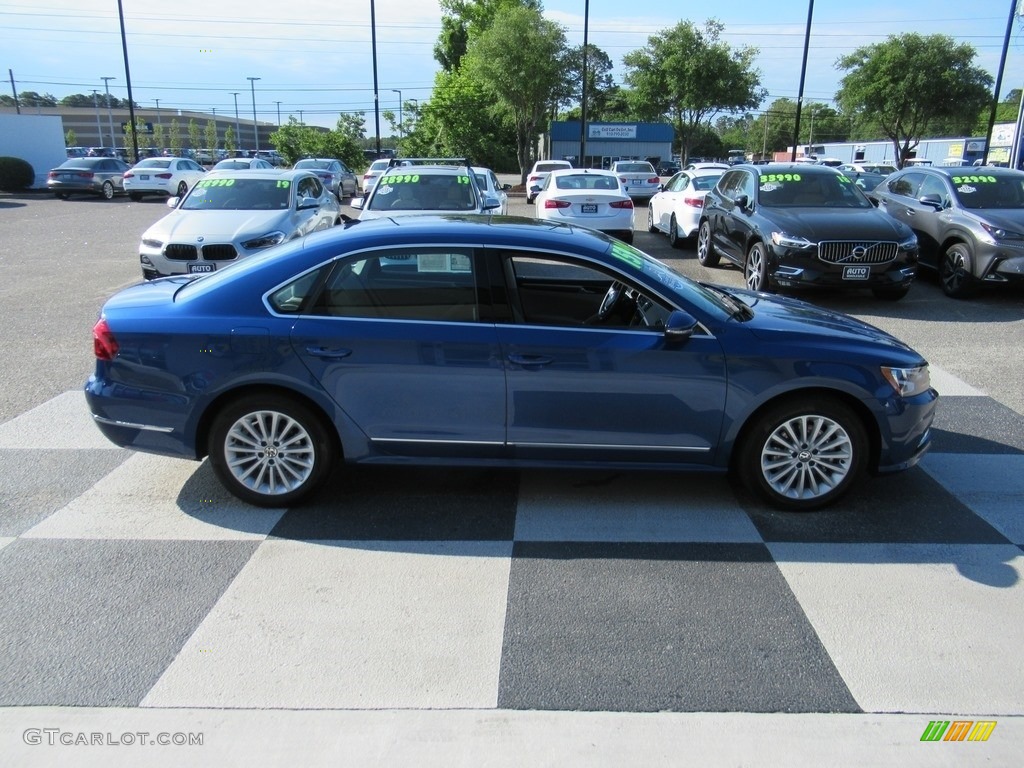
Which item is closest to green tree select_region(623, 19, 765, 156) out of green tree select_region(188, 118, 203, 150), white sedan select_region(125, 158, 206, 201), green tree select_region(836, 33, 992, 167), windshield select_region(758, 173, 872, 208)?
green tree select_region(836, 33, 992, 167)

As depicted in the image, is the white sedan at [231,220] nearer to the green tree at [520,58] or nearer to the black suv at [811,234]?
the black suv at [811,234]

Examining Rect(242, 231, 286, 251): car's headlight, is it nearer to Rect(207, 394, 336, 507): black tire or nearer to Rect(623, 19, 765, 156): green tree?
Rect(207, 394, 336, 507): black tire

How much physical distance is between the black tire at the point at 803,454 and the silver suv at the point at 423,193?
771cm

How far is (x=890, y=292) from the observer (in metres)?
10.3

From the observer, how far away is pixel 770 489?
4.51 m

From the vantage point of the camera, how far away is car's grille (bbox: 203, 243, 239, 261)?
10.0 metres

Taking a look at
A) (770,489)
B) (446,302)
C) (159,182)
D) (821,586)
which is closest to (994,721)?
(821,586)

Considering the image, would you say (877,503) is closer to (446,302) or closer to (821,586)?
(821,586)

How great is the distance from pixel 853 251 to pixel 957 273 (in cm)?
220

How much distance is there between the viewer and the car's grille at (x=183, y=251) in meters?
10.0

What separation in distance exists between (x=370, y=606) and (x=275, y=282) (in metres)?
1.88

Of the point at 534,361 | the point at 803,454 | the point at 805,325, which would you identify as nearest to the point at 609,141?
the point at 805,325

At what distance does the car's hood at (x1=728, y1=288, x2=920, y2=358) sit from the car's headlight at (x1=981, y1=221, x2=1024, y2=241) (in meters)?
6.70

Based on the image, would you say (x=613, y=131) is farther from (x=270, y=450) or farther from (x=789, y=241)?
(x=270, y=450)
